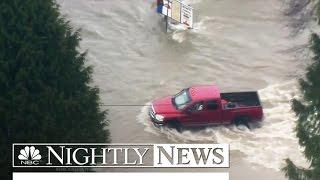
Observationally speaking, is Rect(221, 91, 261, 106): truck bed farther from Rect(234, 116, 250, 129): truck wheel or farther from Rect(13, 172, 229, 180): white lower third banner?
Rect(13, 172, 229, 180): white lower third banner

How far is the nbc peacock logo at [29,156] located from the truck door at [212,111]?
7.85 m

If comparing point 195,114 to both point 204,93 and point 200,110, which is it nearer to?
point 200,110

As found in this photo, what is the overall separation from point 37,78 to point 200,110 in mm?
8570

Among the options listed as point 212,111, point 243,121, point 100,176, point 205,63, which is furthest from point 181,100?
point 100,176

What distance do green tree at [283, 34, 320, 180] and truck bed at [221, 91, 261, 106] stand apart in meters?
7.57

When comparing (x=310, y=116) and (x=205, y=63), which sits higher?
(x=205, y=63)

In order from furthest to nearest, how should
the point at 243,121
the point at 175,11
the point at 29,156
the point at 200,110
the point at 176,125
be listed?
the point at 175,11
the point at 243,121
the point at 176,125
the point at 200,110
the point at 29,156

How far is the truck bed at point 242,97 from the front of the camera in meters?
19.6

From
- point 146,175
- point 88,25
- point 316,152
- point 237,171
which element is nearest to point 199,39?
point 88,25

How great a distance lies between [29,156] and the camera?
12078mm

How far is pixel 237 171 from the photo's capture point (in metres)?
17.0

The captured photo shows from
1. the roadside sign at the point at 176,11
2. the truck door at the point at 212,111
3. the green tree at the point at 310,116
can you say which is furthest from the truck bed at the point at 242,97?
the green tree at the point at 310,116

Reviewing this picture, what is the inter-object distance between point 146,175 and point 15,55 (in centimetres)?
496

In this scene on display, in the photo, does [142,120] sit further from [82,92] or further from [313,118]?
[313,118]
